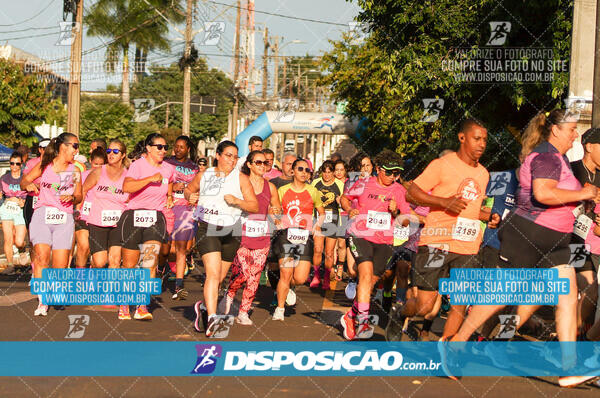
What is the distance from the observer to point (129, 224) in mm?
9406

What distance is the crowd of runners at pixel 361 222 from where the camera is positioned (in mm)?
6578

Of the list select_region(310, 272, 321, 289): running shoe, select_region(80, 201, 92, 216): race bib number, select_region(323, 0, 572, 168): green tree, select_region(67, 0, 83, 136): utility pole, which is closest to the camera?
select_region(80, 201, 92, 216): race bib number

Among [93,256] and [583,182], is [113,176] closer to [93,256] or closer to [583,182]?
[93,256]

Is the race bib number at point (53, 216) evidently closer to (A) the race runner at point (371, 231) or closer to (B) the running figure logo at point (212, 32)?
(A) the race runner at point (371, 231)

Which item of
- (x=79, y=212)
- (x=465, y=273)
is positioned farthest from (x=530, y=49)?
(x=465, y=273)

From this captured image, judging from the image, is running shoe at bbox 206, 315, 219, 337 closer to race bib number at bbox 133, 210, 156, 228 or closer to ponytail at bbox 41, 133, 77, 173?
race bib number at bbox 133, 210, 156, 228

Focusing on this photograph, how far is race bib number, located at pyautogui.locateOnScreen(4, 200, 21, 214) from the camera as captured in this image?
14.0 meters

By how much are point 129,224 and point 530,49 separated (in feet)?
29.8

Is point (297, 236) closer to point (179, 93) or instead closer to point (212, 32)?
point (212, 32)

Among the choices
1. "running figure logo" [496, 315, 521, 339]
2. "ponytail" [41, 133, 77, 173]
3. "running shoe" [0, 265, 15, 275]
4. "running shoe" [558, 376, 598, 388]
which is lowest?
"running shoe" [0, 265, 15, 275]

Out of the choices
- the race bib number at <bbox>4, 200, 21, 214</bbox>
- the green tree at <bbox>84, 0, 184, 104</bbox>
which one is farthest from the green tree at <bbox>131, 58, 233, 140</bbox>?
the race bib number at <bbox>4, 200, 21, 214</bbox>

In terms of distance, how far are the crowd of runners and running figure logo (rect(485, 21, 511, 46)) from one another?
13.6 ft

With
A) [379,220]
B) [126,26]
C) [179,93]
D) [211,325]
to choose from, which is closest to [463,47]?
[379,220]

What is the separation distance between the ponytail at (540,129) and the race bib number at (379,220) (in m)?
2.26
